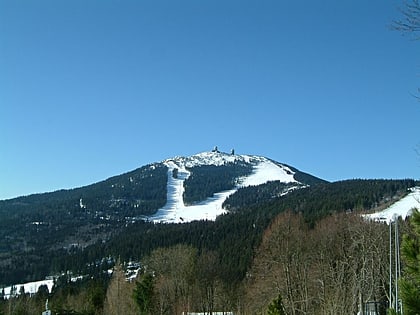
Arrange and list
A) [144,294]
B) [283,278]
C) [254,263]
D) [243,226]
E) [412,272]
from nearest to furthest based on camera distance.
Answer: [412,272]
[283,278]
[254,263]
[144,294]
[243,226]

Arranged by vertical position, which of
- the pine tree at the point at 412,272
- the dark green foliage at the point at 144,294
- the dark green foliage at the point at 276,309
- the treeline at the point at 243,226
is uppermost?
the treeline at the point at 243,226

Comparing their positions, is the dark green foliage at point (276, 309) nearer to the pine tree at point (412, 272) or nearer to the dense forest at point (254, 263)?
the dense forest at point (254, 263)

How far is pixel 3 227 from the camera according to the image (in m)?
199

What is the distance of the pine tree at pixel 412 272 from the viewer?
685 centimetres

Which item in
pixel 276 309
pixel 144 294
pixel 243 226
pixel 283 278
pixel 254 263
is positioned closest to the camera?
pixel 276 309

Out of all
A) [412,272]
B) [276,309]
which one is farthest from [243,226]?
[412,272]

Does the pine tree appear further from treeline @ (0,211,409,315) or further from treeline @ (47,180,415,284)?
treeline @ (47,180,415,284)

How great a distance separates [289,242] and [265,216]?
81631 millimetres

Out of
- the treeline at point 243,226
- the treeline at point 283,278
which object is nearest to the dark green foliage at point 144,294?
the treeline at point 283,278

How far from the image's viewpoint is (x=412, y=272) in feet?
23.6

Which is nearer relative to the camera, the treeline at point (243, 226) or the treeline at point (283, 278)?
the treeline at point (283, 278)

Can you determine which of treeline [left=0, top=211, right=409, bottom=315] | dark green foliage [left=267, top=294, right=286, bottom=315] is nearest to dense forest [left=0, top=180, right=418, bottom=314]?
treeline [left=0, top=211, right=409, bottom=315]

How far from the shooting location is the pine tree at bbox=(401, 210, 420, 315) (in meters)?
6.85

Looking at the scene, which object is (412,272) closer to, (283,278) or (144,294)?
(283,278)
